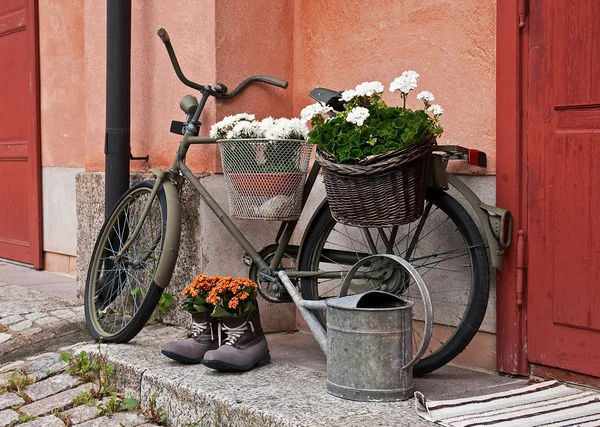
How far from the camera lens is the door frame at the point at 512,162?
12.0 feet

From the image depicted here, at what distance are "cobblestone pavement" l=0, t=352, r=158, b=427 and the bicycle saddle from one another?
164 cm

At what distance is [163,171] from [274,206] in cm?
81

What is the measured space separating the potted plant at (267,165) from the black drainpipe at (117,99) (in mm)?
1245

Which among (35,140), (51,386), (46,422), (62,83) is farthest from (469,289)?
(35,140)

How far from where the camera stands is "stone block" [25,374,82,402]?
13.6ft

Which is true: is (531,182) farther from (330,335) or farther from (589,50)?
(330,335)

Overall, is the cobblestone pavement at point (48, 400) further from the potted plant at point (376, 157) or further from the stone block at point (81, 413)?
A: the potted plant at point (376, 157)

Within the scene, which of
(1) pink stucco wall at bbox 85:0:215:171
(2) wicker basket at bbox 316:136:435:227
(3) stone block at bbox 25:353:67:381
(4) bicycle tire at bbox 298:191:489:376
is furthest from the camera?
(1) pink stucco wall at bbox 85:0:215:171

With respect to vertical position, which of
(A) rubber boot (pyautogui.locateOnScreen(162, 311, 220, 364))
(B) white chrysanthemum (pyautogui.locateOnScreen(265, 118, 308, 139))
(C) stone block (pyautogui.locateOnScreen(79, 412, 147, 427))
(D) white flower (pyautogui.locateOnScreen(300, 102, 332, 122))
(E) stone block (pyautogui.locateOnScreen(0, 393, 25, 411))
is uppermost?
(D) white flower (pyautogui.locateOnScreen(300, 102, 332, 122))

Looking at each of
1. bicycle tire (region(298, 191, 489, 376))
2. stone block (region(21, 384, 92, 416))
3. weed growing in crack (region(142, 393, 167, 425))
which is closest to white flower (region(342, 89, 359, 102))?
bicycle tire (region(298, 191, 489, 376))

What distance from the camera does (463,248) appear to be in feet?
12.7

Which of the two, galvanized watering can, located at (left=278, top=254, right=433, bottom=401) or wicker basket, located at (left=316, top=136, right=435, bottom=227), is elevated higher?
wicker basket, located at (left=316, top=136, right=435, bottom=227)

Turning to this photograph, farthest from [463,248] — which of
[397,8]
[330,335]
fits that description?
[397,8]

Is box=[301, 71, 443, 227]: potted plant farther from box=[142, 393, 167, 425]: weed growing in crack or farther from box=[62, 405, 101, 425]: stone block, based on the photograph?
box=[62, 405, 101, 425]: stone block
